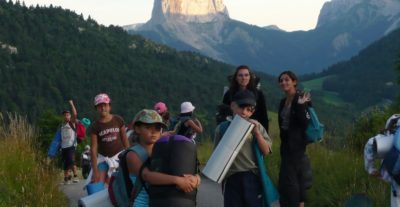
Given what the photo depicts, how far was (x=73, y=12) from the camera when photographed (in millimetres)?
161250

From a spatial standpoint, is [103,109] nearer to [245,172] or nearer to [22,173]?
[22,173]

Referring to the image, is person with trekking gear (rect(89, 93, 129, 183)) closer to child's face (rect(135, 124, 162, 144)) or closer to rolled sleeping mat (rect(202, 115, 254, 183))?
rolled sleeping mat (rect(202, 115, 254, 183))

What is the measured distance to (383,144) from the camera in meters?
3.89

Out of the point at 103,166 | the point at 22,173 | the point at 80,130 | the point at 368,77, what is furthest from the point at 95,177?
the point at 368,77

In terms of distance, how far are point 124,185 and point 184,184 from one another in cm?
63

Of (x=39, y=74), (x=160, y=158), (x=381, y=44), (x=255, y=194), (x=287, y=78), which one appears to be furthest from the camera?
(x=381, y=44)

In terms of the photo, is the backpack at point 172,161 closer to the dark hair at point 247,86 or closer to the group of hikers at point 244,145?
the group of hikers at point 244,145

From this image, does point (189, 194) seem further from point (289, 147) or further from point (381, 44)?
point (381, 44)

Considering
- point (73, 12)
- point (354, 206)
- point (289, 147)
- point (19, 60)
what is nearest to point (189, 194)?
point (354, 206)

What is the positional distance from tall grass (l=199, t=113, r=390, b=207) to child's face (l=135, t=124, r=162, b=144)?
2.90m

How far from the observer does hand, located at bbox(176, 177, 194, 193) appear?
11.3 feet

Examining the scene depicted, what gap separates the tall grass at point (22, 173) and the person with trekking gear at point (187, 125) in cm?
167

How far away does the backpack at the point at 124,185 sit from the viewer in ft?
12.3

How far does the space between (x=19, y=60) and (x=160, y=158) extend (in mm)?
126315
